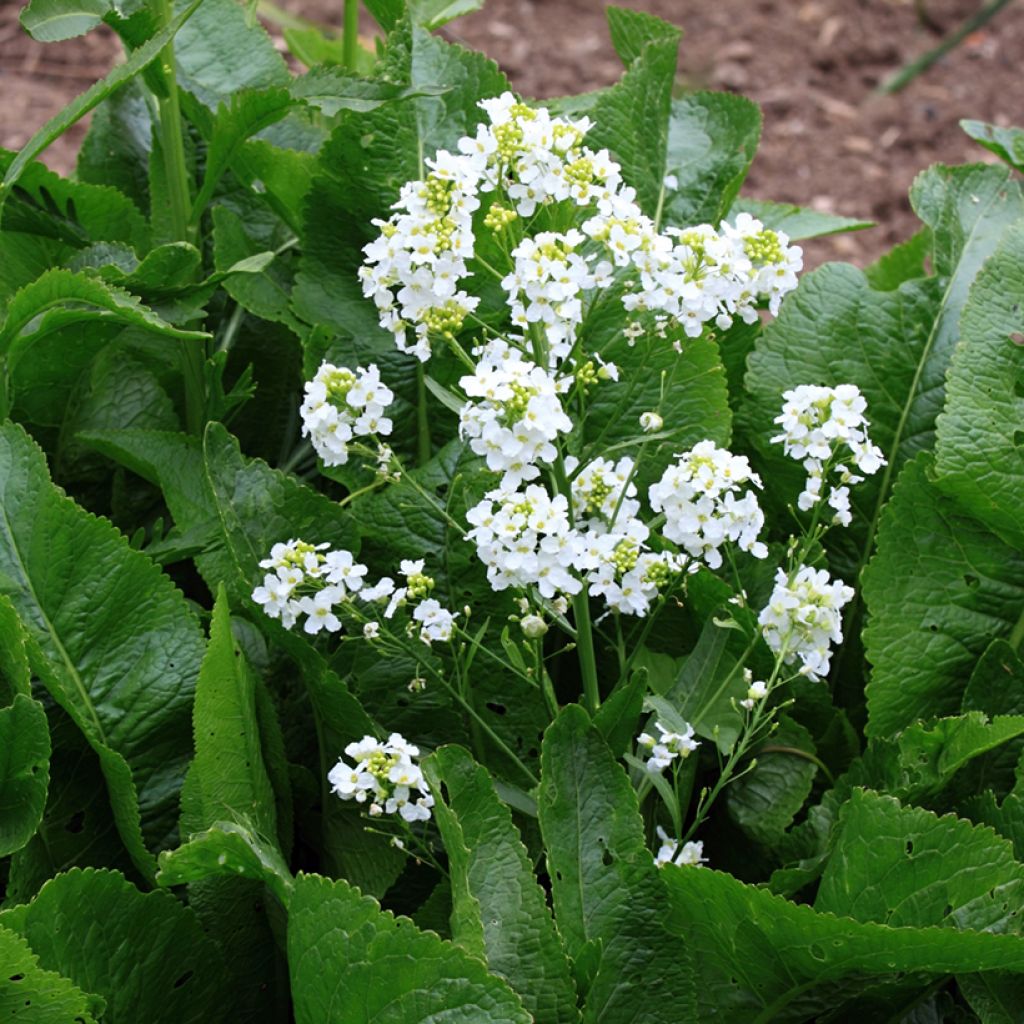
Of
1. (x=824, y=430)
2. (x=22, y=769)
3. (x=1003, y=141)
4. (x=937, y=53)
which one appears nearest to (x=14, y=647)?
(x=22, y=769)

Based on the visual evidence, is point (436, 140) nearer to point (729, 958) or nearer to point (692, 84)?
point (729, 958)

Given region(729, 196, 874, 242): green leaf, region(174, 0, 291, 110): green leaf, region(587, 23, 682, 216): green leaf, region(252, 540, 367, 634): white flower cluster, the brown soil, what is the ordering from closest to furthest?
1. region(252, 540, 367, 634): white flower cluster
2. region(587, 23, 682, 216): green leaf
3. region(174, 0, 291, 110): green leaf
4. region(729, 196, 874, 242): green leaf
5. the brown soil

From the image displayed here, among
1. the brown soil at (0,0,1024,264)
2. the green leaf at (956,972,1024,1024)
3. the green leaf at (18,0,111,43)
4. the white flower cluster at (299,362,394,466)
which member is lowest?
the brown soil at (0,0,1024,264)

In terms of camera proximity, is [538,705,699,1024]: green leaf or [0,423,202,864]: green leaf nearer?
[538,705,699,1024]: green leaf

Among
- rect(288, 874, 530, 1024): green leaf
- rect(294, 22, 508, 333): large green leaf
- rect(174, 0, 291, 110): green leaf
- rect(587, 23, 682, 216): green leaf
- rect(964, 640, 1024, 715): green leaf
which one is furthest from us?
rect(174, 0, 291, 110): green leaf

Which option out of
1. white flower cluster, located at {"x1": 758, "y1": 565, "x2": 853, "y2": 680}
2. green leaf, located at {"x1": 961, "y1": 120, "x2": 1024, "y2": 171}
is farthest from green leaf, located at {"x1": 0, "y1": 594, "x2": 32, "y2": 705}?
green leaf, located at {"x1": 961, "y1": 120, "x2": 1024, "y2": 171}

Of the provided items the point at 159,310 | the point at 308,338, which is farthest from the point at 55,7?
the point at 308,338

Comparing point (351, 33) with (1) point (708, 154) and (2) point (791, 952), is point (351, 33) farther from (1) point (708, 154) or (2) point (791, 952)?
(2) point (791, 952)

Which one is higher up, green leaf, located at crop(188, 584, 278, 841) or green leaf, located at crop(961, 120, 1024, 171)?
green leaf, located at crop(961, 120, 1024, 171)

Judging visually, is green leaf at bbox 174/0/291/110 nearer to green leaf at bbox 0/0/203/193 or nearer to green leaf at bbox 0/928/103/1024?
green leaf at bbox 0/0/203/193

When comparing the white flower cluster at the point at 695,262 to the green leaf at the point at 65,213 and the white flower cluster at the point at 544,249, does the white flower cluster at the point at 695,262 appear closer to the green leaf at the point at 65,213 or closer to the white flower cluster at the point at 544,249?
the white flower cluster at the point at 544,249
